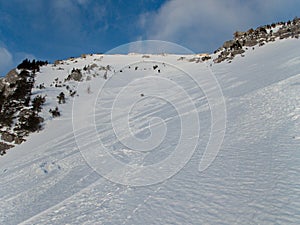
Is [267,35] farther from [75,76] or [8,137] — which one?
[8,137]

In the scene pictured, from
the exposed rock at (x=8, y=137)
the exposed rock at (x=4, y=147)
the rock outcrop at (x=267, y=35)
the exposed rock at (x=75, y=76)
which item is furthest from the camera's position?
the exposed rock at (x=75, y=76)

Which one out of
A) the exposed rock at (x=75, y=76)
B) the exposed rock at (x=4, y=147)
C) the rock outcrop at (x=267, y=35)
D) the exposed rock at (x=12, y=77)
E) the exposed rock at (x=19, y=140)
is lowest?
the exposed rock at (x=4, y=147)

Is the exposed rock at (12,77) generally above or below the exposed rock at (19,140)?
above

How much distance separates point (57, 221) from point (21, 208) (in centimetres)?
157

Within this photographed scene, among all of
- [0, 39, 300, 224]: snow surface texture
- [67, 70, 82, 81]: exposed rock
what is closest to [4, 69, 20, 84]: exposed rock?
[67, 70, 82, 81]: exposed rock

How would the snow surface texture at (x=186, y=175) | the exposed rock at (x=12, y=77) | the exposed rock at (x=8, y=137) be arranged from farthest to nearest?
the exposed rock at (x=12, y=77), the exposed rock at (x=8, y=137), the snow surface texture at (x=186, y=175)

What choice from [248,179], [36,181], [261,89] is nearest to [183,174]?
[248,179]

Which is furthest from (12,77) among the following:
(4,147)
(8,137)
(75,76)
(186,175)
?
(186,175)

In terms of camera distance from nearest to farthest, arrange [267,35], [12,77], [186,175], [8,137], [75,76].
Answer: [186,175], [8,137], [12,77], [75,76], [267,35]

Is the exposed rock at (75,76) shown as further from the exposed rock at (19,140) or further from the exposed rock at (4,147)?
the exposed rock at (4,147)

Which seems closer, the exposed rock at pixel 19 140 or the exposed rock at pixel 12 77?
the exposed rock at pixel 19 140

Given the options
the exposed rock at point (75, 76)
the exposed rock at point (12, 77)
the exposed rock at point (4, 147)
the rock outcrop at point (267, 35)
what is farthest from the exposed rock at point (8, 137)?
the rock outcrop at point (267, 35)

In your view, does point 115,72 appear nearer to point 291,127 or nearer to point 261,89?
point 261,89

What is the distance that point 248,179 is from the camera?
133 inches
